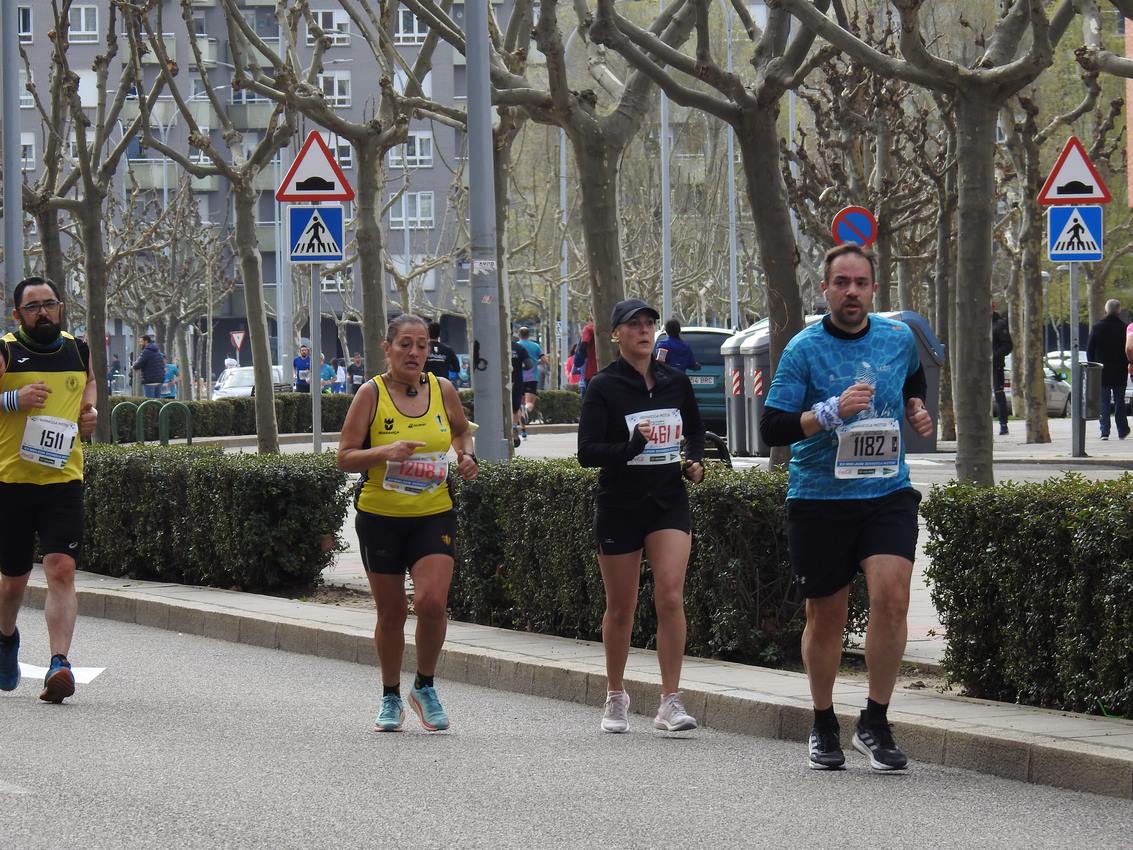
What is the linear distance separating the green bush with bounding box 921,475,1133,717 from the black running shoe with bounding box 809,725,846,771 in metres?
0.88

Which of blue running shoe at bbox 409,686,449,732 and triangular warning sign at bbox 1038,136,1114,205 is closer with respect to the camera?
blue running shoe at bbox 409,686,449,732

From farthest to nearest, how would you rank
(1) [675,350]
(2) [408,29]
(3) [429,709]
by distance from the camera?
(2) [408,29] < (1) [675,350] < (3) [429,709]

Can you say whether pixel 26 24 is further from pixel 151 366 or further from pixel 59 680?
pixel 59 680

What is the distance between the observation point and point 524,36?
19750 mm

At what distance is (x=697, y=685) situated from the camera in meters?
8.82

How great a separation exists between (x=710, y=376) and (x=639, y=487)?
23.2 m

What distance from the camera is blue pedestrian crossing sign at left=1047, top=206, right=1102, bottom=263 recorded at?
21.0 metres

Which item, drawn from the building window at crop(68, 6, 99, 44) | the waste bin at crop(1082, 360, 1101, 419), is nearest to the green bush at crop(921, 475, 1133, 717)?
the waste bin at crop(1082, 360, 1101, 419)

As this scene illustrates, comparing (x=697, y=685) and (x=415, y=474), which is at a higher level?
(x=415, y=474)

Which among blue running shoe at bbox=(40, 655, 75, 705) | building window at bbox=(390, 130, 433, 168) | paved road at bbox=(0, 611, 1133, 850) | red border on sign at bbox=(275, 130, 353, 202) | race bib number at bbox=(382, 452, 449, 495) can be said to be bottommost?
paved road at bbox=(0, 611, 1133, 850)

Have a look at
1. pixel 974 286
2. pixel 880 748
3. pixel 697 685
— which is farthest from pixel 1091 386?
pixel 880 748

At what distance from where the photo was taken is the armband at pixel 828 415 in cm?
719

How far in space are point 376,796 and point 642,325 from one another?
7.60 ft

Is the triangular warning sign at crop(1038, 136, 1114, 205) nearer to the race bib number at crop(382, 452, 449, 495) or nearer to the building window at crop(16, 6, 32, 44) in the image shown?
the race bib number at crop(382, 452, 449, 495)
